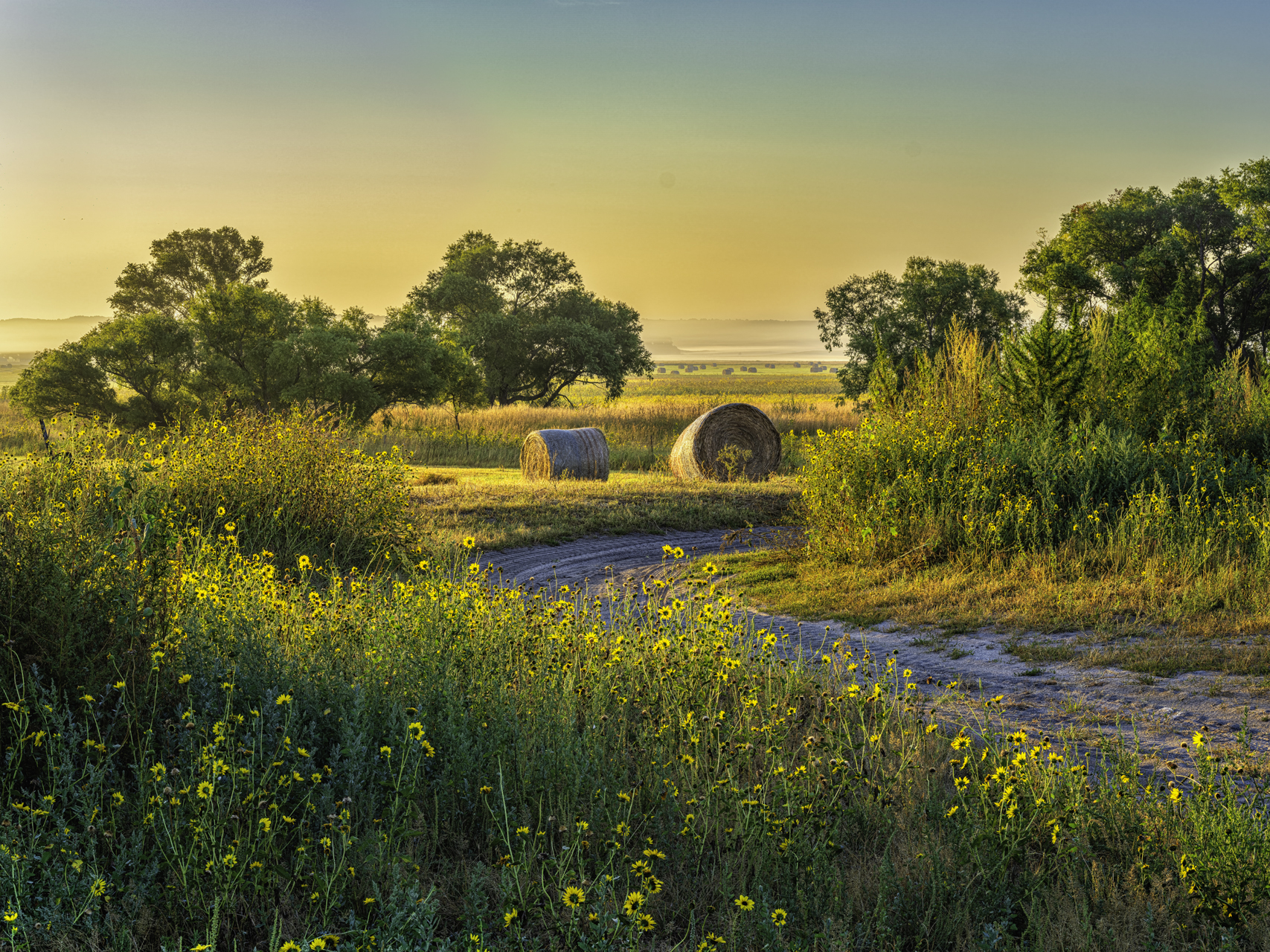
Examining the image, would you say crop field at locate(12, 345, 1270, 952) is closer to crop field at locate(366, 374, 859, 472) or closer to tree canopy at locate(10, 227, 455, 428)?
crop field at locate(366, 374, 859, 472)

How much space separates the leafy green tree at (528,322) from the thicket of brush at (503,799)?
37.8 m

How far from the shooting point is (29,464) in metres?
8.14

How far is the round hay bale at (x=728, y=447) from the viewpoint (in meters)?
19.2

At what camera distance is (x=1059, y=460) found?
10180 mm

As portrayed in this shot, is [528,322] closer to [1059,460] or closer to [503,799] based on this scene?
[1059,460]

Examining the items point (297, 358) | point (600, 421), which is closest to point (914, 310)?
point (600, 421)

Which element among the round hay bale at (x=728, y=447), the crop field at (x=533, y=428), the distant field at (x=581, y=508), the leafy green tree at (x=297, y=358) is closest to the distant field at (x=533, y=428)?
the crop field at (x=533, y=428)

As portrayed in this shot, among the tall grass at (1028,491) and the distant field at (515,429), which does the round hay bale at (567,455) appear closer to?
the distant field at (515,429)

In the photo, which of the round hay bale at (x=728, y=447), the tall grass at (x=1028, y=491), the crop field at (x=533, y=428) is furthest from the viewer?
the crop field at (x=533, y=428)

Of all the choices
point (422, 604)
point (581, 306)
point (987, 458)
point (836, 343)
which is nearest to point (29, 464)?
point (422, 604)

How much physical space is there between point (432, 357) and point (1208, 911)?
30128mm

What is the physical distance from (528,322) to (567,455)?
1242 inches

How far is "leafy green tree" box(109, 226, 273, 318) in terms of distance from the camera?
148 feet

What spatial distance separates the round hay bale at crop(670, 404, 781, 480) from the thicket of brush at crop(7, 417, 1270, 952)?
13.7 metres
